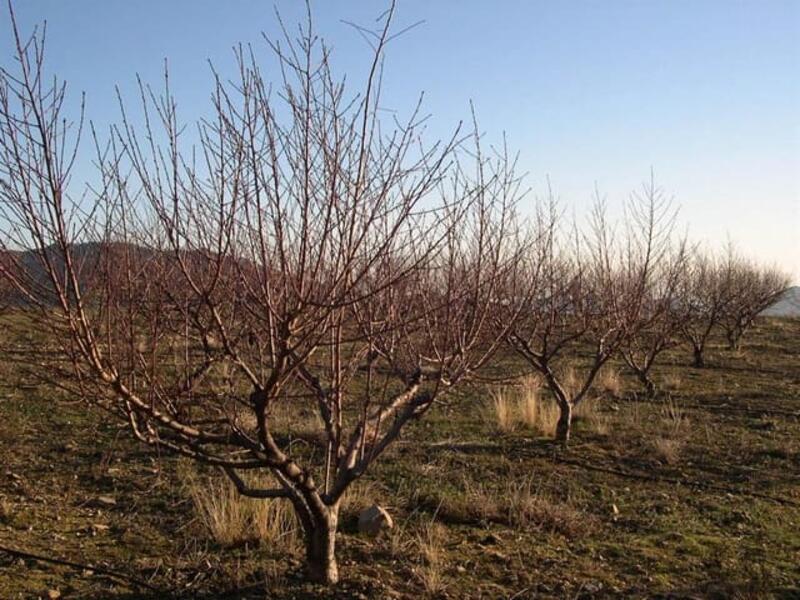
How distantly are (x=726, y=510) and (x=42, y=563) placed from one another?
4.65 metres

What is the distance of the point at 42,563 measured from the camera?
4027mm

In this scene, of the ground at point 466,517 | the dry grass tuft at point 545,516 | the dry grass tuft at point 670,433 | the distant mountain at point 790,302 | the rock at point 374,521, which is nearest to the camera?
the ground at point 466,517

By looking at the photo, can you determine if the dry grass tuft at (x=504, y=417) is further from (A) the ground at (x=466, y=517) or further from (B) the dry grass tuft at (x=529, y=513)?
(B) the dry grass tuft at (x=529, y=513)

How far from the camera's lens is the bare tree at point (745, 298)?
19375mm

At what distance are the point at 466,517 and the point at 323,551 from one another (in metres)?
1.62

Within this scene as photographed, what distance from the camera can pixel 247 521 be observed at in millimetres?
4641

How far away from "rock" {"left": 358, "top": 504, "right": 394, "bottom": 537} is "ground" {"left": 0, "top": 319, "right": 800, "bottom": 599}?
0.07 meters

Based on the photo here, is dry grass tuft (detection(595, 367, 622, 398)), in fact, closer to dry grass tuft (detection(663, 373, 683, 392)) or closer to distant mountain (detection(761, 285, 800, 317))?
dry grass tuft (detection(663, 373, 683, 392))

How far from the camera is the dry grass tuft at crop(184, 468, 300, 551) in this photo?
4.45m

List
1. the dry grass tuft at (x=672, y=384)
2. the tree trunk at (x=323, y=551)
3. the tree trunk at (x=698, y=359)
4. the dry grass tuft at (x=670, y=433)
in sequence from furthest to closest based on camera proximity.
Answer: the tree trunk at (x=698, y=359) → the dry grass tuft at (x=672, y=384) → the dry grass tuft at (x=670, y=433) → the tree trunk at (x=323, y=551)

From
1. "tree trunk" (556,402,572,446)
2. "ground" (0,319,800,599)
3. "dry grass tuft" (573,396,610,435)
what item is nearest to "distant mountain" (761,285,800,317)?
"dry grass tuft" (573,396,610,435)

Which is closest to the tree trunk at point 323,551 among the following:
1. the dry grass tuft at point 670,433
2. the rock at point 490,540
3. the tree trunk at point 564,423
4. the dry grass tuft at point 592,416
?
the rock at point 490,540

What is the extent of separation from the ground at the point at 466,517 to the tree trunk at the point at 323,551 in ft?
0.26

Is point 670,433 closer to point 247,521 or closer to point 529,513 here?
point 529,513
